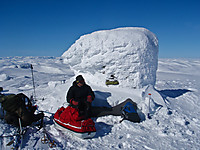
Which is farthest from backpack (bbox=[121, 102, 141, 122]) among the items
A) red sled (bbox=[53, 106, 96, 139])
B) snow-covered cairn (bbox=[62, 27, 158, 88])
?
snow-covered cairn (bbox=[62, 27, 158, 88])

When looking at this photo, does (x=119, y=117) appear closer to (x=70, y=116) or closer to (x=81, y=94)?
(x=81, y=94)

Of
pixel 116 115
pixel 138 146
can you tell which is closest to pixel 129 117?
pixel 116 115

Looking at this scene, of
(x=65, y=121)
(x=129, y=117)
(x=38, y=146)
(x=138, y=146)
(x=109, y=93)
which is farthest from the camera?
(x=109, y=93)

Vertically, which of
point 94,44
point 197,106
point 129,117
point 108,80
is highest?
point 94,44

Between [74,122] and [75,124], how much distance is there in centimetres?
6

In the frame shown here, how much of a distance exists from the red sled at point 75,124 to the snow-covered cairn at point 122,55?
283cm

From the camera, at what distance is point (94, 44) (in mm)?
5773

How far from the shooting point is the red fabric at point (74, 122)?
3.08 metres

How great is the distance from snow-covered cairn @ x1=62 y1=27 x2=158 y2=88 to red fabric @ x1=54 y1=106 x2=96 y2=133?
283 cm

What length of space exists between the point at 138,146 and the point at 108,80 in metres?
3.26

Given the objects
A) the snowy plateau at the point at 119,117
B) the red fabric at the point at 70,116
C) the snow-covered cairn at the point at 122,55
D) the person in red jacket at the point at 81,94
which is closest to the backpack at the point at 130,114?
the snowy plateau at the point at 119,117

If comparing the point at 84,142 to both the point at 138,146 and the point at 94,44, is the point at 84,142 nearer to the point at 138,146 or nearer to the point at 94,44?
the point at 138,146

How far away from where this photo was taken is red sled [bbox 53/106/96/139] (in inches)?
120

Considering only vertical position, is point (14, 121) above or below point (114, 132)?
above
